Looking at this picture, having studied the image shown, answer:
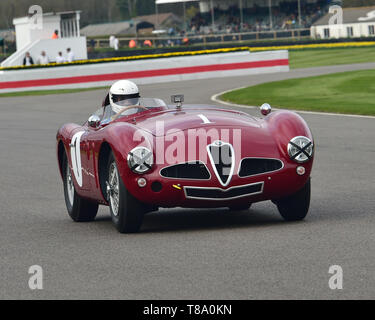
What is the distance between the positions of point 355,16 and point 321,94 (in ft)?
231

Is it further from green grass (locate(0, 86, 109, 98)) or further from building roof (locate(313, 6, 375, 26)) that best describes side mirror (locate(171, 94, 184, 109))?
building roof (locate(313, 6, 375, 26))

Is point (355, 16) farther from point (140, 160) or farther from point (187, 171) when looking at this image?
point (140, 160)

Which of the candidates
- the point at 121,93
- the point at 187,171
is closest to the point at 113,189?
the point at 187,171

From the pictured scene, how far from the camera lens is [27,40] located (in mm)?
64562

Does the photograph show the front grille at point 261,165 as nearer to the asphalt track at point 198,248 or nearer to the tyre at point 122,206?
the asphalt track at point 198,248

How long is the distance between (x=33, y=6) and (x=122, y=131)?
61.8 m

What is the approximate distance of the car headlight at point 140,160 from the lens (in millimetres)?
8000

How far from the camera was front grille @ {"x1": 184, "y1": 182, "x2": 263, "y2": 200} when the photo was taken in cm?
799

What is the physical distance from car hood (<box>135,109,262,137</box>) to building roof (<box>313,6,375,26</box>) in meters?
83.7

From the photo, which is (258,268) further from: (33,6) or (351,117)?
(33,6)

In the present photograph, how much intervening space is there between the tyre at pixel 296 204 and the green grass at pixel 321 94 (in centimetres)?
1317

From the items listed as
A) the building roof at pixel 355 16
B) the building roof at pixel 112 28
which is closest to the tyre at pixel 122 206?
the building roof at pixel 355 16

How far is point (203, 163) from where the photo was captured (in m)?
7.98

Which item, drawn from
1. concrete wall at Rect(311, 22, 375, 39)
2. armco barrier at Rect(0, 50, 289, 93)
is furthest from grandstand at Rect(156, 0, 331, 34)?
armco barrier at Rect(0, 50, 289, 93)
